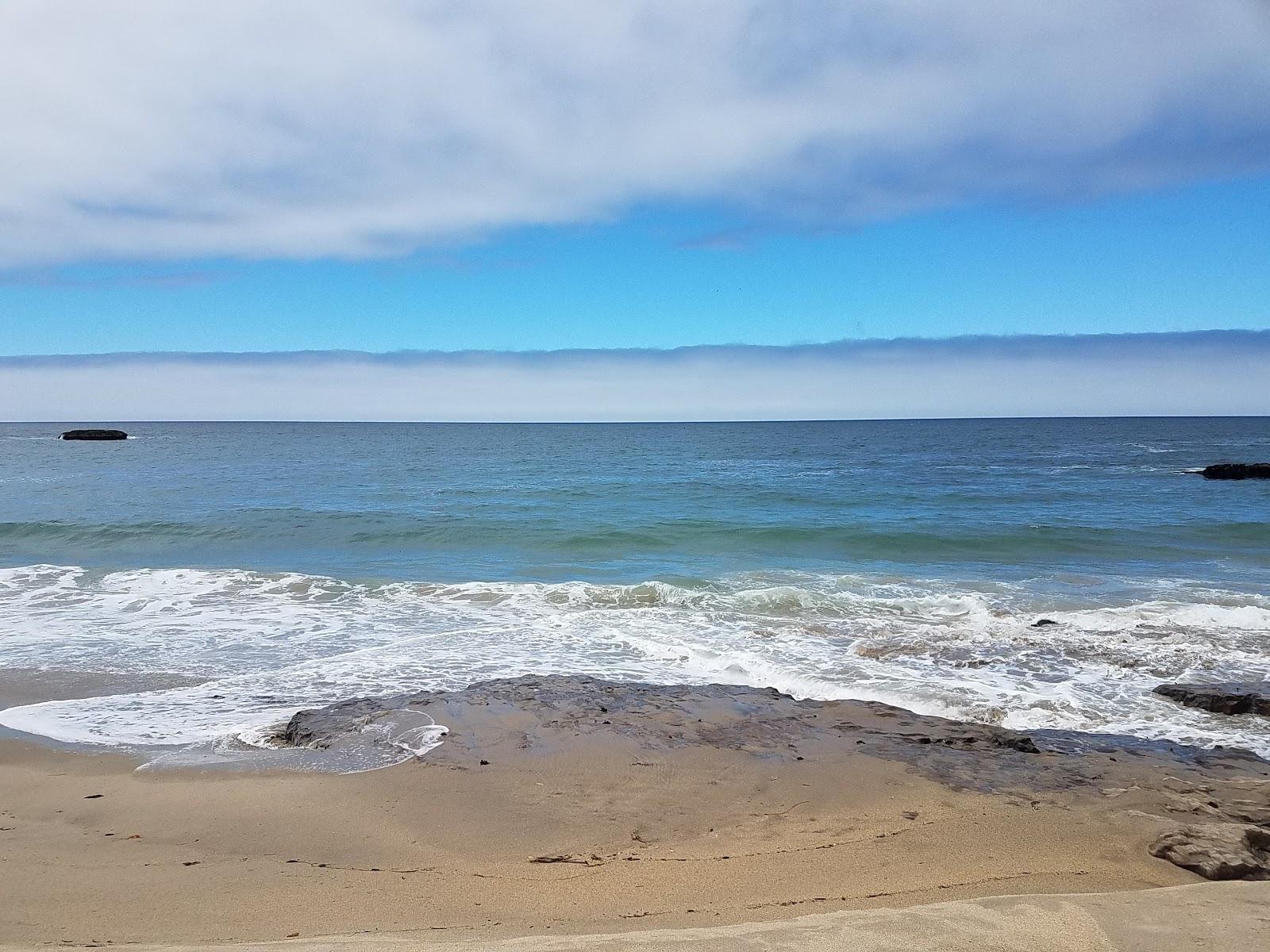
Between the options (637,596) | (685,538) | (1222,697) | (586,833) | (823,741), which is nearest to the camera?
(586,833)

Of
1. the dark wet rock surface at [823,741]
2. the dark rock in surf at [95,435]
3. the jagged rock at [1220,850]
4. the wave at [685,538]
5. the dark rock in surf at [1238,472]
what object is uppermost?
the dark rock in surf at [95,435]

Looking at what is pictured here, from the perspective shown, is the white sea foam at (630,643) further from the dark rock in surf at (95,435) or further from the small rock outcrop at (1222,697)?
the dark rock in surf at (95,435)

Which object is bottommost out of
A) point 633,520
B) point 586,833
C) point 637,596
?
point 637,596

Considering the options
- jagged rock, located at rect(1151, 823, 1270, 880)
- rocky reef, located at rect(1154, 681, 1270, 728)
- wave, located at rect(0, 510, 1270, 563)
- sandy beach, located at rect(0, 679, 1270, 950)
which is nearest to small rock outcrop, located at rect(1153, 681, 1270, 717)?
rocky reef, located at rect(1154, 681, 1270, 728)

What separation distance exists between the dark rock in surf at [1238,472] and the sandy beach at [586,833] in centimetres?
3895

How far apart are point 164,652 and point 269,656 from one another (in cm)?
132

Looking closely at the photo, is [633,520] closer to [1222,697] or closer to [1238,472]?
[1222,697]

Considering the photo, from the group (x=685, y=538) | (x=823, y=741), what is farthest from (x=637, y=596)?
(x=823, y=741)

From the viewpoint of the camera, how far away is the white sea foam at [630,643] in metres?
8.10

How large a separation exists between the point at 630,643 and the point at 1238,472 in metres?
38.9

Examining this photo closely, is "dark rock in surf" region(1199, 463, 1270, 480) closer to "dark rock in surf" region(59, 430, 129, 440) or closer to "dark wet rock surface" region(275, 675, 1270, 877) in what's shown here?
"dark wet rock surface" region(275, 675, 1270, 877)

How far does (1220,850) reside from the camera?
4.88m

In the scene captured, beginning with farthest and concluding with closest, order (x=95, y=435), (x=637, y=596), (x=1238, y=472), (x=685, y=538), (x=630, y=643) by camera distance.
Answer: (x=95, y=435)
(x=1238, y=472)
(x=685, y=538)
(x=637, y=596)
(x=630, y=643)

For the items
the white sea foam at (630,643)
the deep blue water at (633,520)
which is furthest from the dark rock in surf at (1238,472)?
the white sea foam at (630,643)
